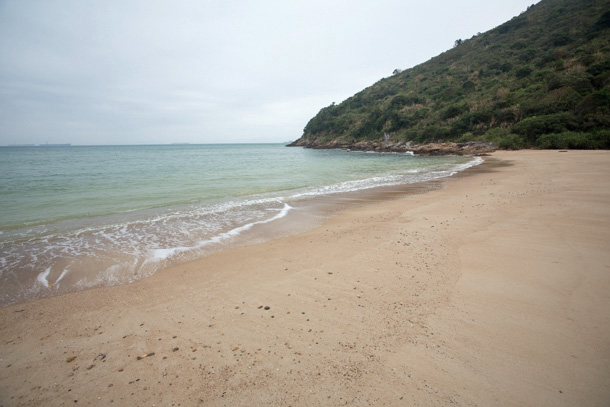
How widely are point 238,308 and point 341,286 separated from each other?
5.30 ft

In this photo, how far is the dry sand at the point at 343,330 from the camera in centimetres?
240

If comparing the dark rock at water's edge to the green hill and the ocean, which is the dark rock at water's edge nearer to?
the green hill

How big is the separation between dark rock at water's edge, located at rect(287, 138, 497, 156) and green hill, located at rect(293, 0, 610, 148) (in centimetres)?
125

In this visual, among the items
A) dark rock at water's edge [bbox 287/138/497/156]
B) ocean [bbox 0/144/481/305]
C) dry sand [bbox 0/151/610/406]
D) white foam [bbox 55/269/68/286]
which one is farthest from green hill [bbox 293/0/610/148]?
white foam [bbox 55/269/68/286]

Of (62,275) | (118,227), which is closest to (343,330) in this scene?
(62,275)

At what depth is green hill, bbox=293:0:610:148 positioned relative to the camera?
2742cm

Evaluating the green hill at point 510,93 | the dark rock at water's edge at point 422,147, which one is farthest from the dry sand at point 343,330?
the dark rock at water's edge at point 422,147

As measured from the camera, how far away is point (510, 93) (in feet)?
121

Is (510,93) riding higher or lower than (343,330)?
higher

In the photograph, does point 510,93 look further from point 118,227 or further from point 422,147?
point 118,227

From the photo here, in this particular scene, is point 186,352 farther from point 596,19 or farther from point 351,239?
point 596,19

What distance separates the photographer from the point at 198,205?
1155 cm

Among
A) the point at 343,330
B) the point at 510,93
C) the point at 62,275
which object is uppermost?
the point at 510,93

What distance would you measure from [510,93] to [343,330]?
47.4 meters
